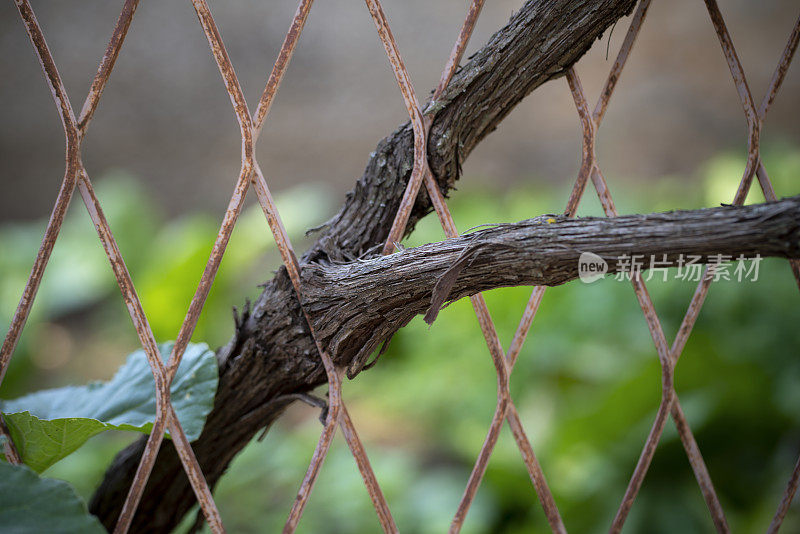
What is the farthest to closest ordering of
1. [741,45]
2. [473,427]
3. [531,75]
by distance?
[741,45] < [473,427] < [531,75]

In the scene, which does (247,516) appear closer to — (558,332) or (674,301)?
(558,332)

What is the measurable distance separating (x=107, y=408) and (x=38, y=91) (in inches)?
115

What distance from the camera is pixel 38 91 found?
9.26ft

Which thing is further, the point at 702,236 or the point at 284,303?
the point at 284,303

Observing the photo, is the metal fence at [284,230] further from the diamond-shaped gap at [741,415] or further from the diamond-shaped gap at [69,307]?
the diamond-shaped gap at [69,307]

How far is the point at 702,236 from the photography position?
0.28 metres

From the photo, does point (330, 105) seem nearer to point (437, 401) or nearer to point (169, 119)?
point (169, 119)

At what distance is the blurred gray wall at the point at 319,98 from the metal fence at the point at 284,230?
7.87 ft

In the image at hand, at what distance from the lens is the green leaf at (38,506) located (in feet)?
1.09

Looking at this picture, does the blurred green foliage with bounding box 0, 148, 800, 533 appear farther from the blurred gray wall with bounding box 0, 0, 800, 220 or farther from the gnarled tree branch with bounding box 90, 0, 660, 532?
the gnarled tree branch with bounding box 90, 0, 660, 532

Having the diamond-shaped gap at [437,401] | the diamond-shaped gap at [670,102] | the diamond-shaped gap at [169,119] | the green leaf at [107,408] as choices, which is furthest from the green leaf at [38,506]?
the diamond-shaped gap at [670,102]

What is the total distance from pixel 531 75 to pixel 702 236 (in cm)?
17

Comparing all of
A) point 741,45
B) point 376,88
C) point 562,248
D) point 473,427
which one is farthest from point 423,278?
point 741,45

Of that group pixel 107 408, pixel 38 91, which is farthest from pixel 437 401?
pixel 38 91
